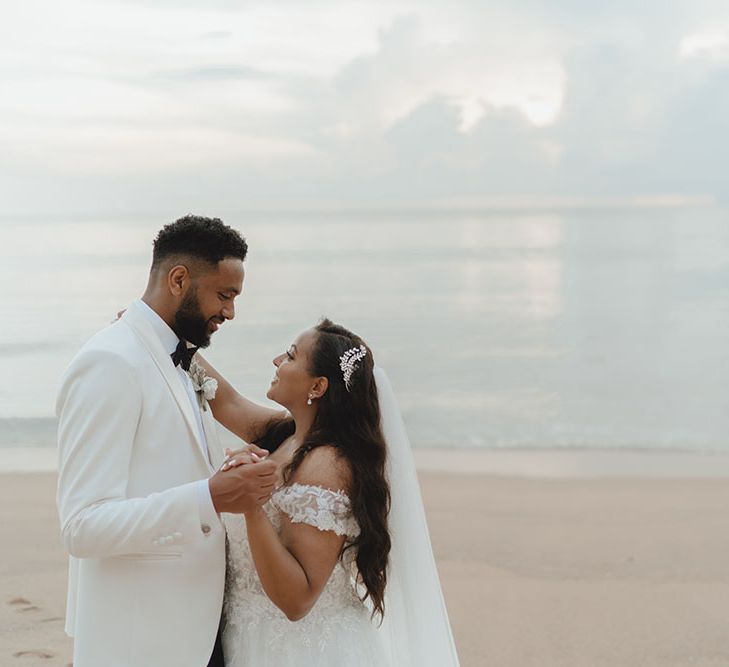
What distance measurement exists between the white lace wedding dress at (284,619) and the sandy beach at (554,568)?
9.47 ft

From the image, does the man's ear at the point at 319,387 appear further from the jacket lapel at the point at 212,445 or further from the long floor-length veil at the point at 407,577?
the jacket lapel at the point at 212,445

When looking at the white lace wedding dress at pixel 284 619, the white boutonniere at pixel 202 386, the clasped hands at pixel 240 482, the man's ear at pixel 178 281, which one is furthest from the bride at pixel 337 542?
the man's ear at pixel 178 281

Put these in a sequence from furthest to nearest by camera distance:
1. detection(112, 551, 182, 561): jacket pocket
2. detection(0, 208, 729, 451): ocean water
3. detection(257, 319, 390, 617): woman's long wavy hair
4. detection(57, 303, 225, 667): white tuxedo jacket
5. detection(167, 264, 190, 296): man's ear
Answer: detection(0, 208, 729, 451): ocean water → detection(257, 319, 390, 617): woman's long wavy hair → detection(167, 264, 190, 296): man's ear → detection(112, 551, 182, 561): jacket pocket → detection(57, 303, 225, 667): white tuxedo jacket

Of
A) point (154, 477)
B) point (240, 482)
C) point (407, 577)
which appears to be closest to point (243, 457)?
point (240, 482)

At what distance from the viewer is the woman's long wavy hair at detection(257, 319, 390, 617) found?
3.45m

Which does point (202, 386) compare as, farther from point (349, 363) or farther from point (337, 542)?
point (337, 542)

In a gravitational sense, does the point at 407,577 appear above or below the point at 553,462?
above

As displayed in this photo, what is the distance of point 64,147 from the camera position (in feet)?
130

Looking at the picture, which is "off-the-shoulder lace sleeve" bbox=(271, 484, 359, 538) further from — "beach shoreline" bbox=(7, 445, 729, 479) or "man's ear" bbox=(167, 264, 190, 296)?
"beach shoreline" bbox=(7, 445, 729, 479)

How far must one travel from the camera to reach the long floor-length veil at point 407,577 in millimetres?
3674

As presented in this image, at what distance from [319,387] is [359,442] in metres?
0.24

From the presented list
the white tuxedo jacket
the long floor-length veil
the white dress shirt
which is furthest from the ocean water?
the white tuxedo jacket

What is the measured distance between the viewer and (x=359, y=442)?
352 cm

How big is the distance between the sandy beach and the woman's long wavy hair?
9.72 ft
